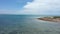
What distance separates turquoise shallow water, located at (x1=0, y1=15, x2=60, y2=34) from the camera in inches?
106

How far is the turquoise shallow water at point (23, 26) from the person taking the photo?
8.86 ft

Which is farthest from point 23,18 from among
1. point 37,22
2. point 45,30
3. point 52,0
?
point 52,0

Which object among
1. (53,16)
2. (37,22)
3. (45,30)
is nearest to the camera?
(53,16)

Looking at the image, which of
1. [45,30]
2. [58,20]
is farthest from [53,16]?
[45,30]

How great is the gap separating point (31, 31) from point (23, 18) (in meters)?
0.48

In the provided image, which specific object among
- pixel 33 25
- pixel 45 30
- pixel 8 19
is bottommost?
pixel 45 30

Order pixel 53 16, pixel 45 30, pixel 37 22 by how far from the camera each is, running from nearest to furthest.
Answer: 1. pixel 53 16
2. pixel 45 30
3. pixel 37 22

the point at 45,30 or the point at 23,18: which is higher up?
the point at 23,18

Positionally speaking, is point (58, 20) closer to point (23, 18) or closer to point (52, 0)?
point (52, 0)

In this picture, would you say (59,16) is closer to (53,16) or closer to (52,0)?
(53,16)

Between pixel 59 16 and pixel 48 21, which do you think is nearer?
pixel 59 16

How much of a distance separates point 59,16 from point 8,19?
1.63 metres

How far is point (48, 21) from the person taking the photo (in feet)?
9.59

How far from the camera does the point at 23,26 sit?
2.83 meters
